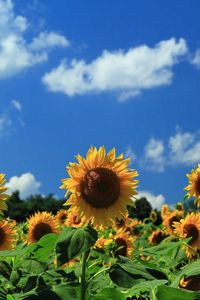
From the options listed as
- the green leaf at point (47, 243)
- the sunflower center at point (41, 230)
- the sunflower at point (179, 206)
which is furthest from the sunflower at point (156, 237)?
the green leaf at point (47, 243)

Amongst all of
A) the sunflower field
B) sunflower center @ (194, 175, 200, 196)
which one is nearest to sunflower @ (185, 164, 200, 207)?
sunflower center @ (194, 175, 200, 196)

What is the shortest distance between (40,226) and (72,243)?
15.1ft

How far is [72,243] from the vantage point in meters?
3.93

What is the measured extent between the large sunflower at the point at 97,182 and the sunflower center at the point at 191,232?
3.18 metres

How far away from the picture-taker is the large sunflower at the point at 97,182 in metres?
4.99

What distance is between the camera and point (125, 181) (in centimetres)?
521

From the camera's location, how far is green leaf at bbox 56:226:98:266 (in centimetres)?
388

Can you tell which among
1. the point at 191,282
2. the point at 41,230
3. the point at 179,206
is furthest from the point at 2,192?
the point at 179,206

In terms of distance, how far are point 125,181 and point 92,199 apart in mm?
336

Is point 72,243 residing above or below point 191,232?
below

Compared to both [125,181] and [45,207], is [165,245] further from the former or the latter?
[45,207]

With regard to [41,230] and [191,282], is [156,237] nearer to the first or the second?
[41,230]

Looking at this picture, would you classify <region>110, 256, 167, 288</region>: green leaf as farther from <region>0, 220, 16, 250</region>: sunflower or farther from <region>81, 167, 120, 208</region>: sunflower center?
<region>0, 220, 16, 250</region>: sunflower

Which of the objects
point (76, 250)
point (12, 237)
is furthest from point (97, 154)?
point (12, 237)
